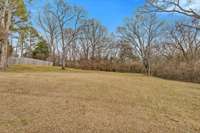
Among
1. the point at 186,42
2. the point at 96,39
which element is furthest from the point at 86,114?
the point at 96,39

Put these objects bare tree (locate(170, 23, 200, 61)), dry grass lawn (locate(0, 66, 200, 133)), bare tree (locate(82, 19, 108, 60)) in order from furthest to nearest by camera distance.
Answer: bare tree (locate(82, 19, 108, 60)) < bare tree (locate(170, 23, 200, 61)) < dry grass lawn (locate(0, 66, 200, 133))

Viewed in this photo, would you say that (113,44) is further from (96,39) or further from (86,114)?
(86,114)

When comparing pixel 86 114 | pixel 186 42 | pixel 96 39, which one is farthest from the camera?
pixel 96 39

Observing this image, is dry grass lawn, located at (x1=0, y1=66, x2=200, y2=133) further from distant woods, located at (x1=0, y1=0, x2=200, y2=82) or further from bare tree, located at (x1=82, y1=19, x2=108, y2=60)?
bare tree, located at (x1=82, y1=19, x2=108, y2=60)

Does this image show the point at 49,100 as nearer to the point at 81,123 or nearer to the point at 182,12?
the point at 81,123

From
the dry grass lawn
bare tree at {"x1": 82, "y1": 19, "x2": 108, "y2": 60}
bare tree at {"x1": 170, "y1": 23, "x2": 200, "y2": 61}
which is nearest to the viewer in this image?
the dry grass lawn

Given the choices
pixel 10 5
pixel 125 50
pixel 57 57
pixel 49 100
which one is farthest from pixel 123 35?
pixel 49 100

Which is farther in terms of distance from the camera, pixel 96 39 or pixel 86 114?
pixel 96 39

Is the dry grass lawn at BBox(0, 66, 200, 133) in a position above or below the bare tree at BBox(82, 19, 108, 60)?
below

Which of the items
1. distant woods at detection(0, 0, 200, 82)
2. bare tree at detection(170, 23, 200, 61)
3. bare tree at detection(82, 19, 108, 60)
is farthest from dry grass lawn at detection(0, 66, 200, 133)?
bare tree at detection(82, 19, 108, 60)

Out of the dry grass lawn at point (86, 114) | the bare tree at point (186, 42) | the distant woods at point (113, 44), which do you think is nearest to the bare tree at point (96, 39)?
the distant woods at point (113, 44)

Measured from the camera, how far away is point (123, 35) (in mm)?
36469

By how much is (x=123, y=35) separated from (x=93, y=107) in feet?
105

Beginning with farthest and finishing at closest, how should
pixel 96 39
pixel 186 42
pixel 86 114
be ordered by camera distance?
pixel 96 39
pixel 186 42
pixel 86 114
